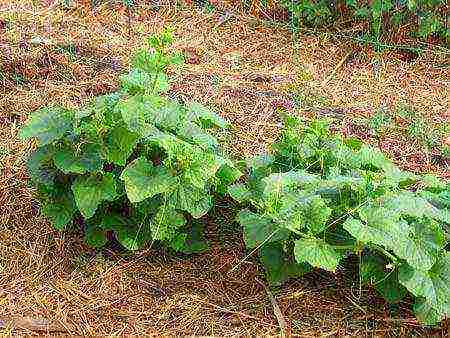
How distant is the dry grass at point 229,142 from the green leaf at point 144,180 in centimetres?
45

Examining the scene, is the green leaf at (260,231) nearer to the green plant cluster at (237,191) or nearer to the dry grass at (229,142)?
the green plant cluster at (237,191)

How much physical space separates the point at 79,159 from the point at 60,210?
0.87 ft

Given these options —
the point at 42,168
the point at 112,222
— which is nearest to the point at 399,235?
the point at 112,222

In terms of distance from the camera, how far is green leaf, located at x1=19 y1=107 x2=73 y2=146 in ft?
9.86

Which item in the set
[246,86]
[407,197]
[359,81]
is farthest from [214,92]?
[407,197]

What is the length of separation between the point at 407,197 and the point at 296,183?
0.42 m

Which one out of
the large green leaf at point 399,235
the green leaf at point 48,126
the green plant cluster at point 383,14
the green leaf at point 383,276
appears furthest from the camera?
the green plant cluster at point 383,14

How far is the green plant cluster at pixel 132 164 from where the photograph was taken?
2926mm

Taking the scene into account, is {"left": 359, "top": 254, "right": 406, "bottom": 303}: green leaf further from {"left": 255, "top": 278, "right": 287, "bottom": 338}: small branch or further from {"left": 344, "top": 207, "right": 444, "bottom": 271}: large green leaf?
{"left": 255, "top": 278, "right": 287, "bottom": 338}: small branch

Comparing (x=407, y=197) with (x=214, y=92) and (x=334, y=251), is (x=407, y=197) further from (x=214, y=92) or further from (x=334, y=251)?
(x=214, y=92)

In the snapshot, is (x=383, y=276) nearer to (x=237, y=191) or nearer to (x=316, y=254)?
(x=316, y=254)

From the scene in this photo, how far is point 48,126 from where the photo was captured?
3.06 metres

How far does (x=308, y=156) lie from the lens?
314 cm

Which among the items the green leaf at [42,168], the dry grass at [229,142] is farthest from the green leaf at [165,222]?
the green leaf at [42,168]
